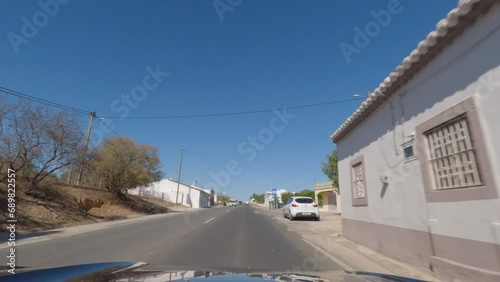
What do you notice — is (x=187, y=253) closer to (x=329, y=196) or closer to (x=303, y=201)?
(x=303, y=201)

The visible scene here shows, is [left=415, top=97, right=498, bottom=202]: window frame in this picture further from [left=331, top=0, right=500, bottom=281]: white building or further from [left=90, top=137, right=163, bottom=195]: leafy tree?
[left=90, top=137, right=163, bottom=195]: leafy tree

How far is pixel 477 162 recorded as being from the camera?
4793 mm

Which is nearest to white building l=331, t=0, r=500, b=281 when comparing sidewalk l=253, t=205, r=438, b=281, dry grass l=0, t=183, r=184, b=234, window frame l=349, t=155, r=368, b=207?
sidewalk l=253, t=205, r=438, b=281

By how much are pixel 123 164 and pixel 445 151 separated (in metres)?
30.0

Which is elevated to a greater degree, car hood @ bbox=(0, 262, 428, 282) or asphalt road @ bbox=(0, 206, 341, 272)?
car hood @ bbox=(0, 262, 428, 282)

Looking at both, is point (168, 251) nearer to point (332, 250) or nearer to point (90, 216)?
point (332, 250)

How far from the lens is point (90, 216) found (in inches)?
847

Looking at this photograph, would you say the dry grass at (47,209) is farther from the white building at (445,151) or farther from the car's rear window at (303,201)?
the white building at (445,151)

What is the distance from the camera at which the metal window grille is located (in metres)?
9.89

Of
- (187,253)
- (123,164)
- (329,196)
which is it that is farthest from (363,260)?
(329,196)

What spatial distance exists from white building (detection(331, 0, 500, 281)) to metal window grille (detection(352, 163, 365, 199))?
4.21 ft

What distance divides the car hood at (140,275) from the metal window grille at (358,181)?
7152 millimetres

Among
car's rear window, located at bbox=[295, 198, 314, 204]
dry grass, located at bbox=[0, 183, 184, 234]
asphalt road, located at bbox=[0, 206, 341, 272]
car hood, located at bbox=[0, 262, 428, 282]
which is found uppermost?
car's rear window, located at bbox=[295, 198, 314, 204]

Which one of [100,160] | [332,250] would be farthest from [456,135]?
[100,160]
